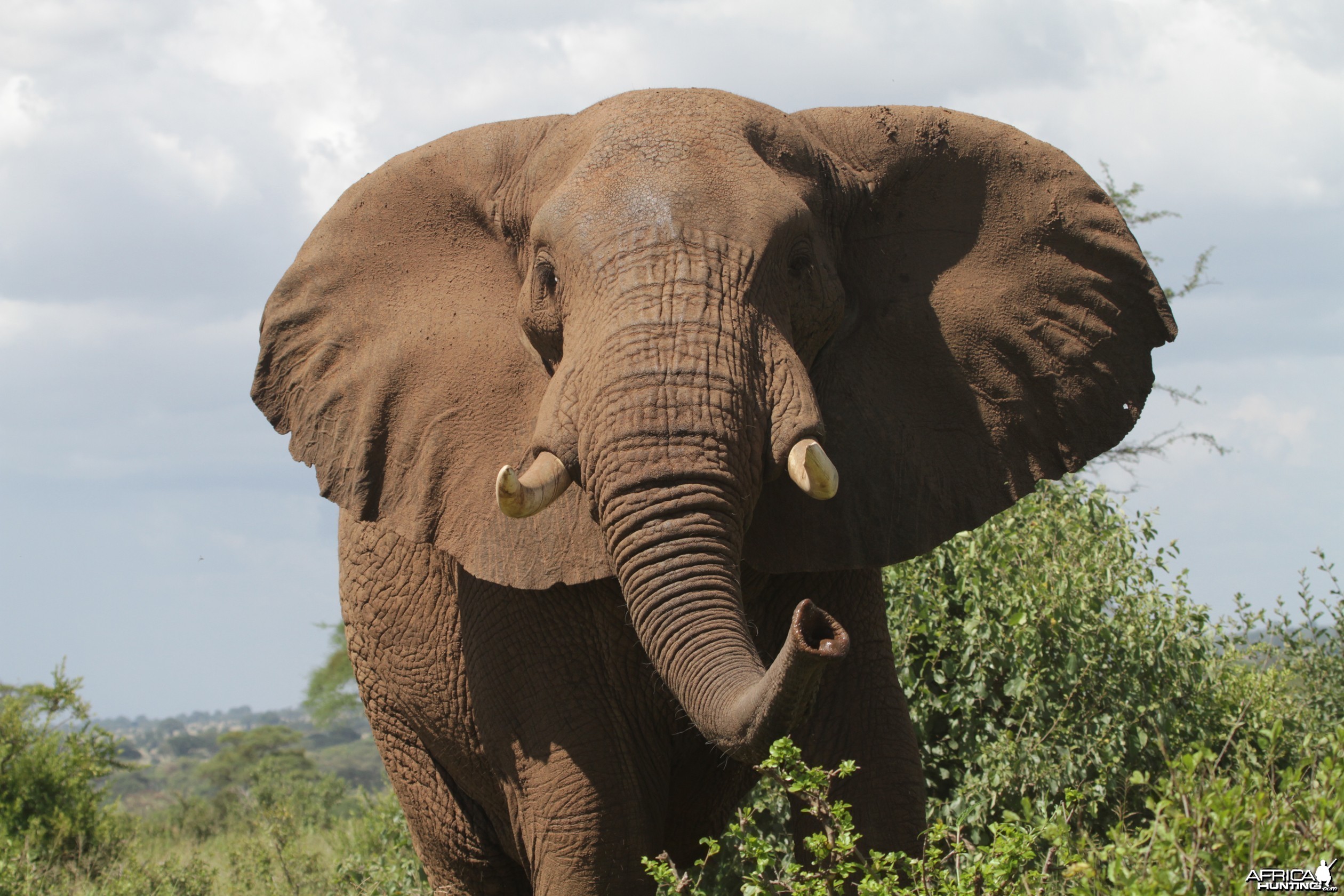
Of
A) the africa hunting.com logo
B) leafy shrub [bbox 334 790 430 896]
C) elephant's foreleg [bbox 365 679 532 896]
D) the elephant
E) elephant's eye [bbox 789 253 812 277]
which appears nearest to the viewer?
the africa hunting.com logo

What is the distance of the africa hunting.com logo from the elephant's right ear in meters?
1.69

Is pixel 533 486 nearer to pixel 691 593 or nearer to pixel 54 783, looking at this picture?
pixel 691 593

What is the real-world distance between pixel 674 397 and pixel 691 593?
45 cm

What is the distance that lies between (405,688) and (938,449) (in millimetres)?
2059

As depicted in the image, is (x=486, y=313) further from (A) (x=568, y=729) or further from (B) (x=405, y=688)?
(B) (x=405, y=688)

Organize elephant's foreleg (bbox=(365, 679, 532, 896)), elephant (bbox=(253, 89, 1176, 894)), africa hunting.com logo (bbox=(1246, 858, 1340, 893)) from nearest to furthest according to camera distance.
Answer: africa hunting.com logo (bbox=(1246, 858, 1340, 893)) → elephant (bbox=(253, 89, 1176, 894)) → elephant's foreleg (bbox=(365, 679, 532, 896))

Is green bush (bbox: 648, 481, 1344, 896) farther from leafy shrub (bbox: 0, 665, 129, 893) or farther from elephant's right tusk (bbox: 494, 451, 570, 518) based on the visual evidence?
leafy shrub (bbox: 0, 665, 129, 893)

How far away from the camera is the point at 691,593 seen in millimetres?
3322

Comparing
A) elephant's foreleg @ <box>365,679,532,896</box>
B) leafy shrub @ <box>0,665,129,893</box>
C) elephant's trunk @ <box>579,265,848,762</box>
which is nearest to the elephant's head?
elephant's trunk @ <box>579,265,848,762</box>

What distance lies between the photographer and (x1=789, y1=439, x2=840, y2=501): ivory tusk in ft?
10.9

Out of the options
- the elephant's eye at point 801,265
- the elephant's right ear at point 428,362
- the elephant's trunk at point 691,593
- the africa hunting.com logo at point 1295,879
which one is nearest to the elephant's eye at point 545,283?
the elephant's right ear at point 428,362

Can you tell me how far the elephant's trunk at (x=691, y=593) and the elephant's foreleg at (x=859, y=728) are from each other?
86cm

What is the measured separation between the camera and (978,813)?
611 cm

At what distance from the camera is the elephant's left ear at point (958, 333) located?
159 inches
